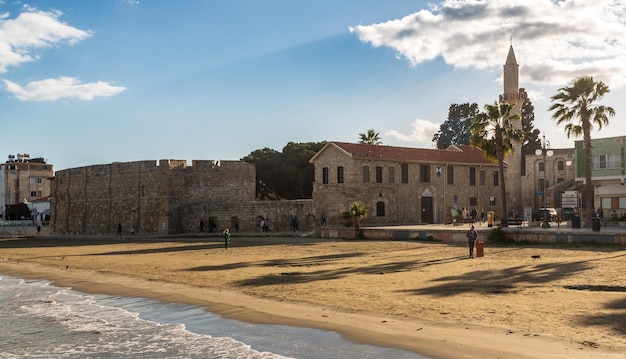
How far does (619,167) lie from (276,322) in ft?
99.4

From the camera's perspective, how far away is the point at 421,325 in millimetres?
10602

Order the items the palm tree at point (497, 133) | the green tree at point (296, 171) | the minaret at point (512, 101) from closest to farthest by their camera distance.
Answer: the palm tree at point (497, 133), the minaret at point (512, 101), the green tree at point (296, 171)

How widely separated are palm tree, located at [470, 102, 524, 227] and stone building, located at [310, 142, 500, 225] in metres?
6.14

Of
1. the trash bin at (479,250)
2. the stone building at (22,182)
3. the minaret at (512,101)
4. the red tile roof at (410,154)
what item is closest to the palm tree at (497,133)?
the red tile roof at (410,154)

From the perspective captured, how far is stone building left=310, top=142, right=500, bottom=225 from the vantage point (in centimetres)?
4062

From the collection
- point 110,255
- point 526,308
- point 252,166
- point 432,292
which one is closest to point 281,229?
point 252,166

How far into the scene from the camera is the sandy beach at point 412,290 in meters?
9.48

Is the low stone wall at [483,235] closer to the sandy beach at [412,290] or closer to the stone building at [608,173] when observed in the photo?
the sandy beach at [412,290]

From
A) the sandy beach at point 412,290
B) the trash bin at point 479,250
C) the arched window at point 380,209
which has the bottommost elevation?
the sandy beach at point 412,290

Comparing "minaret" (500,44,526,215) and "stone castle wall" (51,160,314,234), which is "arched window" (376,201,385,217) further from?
"minaret" (500,44,526,215)

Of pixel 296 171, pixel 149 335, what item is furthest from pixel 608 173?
pixel 149 335

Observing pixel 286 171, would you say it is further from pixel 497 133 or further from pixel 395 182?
pixel 497 133

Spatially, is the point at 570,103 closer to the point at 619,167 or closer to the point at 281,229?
the point at 619,167

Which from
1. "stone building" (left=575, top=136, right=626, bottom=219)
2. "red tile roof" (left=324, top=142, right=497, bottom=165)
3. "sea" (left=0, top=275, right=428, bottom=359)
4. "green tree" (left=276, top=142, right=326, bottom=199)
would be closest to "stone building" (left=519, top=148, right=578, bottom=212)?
"red tile roof" (left=324, top=142, right=497, bottom=165)
